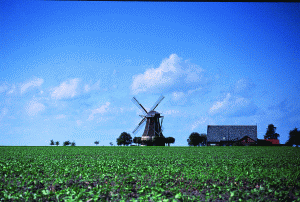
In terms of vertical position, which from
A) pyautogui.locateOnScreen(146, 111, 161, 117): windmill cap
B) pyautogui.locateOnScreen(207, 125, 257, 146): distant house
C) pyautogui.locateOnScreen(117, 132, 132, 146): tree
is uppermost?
pyautogui.locateOnScreen(146, 111, 161, 117): windmill cap

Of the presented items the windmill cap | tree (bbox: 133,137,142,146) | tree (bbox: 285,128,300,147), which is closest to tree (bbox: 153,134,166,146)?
the windmill cap

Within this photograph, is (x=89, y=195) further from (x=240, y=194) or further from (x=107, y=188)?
(x=240, y=194)

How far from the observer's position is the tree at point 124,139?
305 ft

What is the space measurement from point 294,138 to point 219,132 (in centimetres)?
2747

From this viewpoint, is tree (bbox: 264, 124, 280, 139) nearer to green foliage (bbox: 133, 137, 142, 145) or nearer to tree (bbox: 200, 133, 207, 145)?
tree (bbox: 200, 133, 207, 145)

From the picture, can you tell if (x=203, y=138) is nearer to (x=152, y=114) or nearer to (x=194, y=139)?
(x=194, y=139)

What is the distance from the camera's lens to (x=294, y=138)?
84.9 m

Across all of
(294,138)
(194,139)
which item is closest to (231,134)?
(194,139)

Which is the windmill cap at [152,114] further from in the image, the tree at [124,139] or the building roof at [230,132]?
the tree at [124,139]

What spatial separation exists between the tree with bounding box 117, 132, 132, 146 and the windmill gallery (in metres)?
18.7

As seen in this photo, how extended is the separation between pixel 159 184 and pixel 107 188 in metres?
2.30

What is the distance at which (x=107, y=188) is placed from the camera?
34.1ft

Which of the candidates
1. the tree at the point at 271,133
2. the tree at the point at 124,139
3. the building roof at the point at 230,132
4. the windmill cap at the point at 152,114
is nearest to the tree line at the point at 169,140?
the tree at the point at 124,139

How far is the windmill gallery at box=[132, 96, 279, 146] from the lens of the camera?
70312mm
